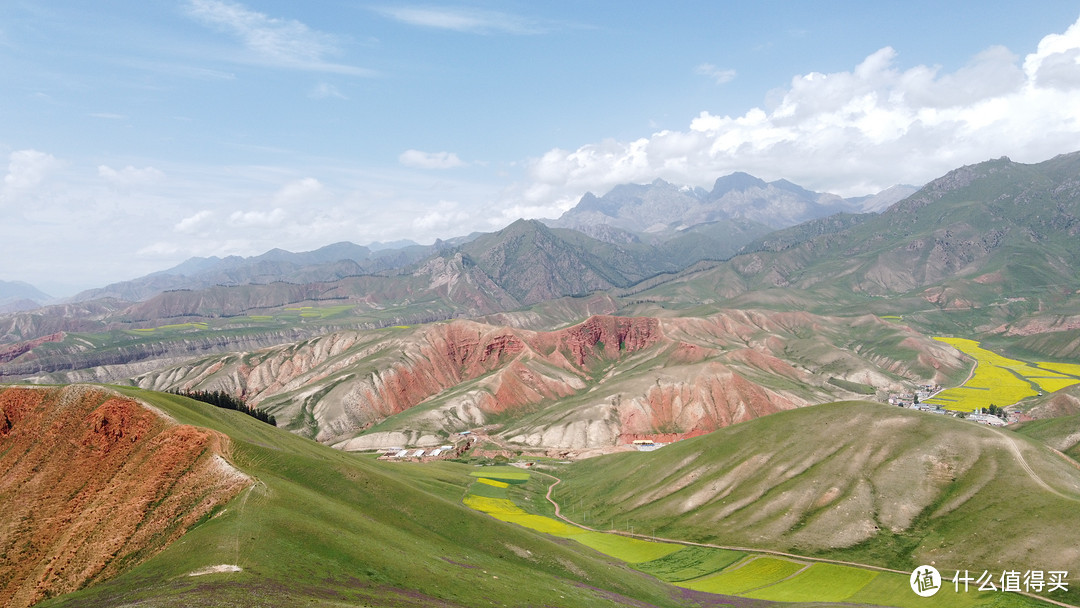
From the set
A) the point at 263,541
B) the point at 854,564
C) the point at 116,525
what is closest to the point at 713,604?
the point at 854,564

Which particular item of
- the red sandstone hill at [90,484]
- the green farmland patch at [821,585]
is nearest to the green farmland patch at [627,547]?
the green farmland patch at [821,585]

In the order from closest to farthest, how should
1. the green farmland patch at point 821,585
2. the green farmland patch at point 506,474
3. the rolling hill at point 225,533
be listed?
the rolling hill at point 225,533 < the green farmland patch at point 821,585 < the green farmland patch at point 506,474

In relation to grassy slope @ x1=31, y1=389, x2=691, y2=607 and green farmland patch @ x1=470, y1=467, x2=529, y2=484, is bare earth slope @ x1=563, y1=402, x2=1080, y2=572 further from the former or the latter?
green farmland patch @ x1=470, y1=467, x2=529, y2=484

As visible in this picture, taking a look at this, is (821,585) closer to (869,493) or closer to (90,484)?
(869,493)

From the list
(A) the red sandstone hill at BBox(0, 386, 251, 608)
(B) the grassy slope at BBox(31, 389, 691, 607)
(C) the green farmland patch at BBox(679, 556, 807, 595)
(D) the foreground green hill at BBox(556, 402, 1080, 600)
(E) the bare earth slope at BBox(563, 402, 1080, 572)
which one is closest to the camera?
(B) the grassy slope at BBox(31, 389, 691, 607)

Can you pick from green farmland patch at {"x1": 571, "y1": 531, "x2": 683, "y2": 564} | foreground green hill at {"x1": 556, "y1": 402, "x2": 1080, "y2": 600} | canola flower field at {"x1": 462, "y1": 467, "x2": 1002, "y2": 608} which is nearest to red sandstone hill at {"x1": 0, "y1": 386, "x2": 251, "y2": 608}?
green farmland patch at {"x1": 571, "y1": 531, "x2": 683, "y2": 564}

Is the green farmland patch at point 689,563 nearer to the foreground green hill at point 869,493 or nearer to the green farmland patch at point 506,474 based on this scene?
the foreground green hill at point 869,493
